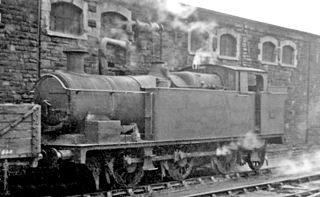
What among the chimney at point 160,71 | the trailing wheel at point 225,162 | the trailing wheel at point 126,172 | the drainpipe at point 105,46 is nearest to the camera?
the trailing wheel at point 126,172

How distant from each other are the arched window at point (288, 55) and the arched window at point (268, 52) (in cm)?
84

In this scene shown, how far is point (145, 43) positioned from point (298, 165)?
580 cm

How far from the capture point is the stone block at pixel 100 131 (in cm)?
866

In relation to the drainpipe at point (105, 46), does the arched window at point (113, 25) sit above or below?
above

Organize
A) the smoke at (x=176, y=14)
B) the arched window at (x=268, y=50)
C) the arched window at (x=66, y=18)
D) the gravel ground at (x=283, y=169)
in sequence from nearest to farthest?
1. the gravel ground at (x=283, y=169)
2. the arched window at (x=66, y=18)
3. the smoke at (x=176, y=14)
4. the arched window at (x=268, y=50)

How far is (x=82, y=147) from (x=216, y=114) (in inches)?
154

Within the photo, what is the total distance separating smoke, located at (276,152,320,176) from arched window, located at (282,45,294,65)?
5.28 meters

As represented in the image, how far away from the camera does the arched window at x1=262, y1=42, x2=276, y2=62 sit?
64.8 ft

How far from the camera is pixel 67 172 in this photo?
10.4 meters

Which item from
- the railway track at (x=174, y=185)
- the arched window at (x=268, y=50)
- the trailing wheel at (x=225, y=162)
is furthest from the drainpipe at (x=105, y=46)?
the arched window at (x=268, y=50)

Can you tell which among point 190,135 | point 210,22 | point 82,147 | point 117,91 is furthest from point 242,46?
point 82,147

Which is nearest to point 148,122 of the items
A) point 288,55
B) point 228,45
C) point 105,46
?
point 105,46

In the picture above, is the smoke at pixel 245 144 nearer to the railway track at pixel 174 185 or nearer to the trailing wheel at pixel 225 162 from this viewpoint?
the trailing wheel at pixel 225 162

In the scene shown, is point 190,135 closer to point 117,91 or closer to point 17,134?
point 117,91
